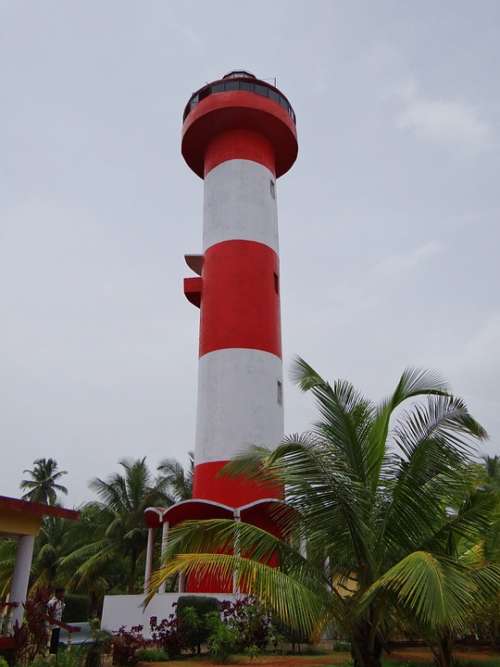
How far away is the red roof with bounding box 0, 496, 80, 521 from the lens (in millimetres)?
10289

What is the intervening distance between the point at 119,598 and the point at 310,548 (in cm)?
818

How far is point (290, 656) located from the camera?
12.4 metres

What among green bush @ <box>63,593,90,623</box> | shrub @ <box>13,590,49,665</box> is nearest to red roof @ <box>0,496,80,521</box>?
shrub @ <box>13,590,49,665</box>

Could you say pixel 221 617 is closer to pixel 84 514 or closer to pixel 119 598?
pixel 119 598

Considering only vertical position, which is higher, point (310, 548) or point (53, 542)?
point (53, 542)

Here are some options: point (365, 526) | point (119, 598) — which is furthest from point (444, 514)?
point (119, 598)

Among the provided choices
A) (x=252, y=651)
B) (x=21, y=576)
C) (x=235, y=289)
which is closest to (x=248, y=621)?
(x=252, y=651)

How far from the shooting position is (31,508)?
35.8 feet

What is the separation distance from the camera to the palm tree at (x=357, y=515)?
750 centimetres

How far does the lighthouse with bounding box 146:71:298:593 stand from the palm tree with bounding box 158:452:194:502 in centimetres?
854

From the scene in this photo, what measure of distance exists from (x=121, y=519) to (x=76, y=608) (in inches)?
321

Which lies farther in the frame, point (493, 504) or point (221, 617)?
point (221, 617)

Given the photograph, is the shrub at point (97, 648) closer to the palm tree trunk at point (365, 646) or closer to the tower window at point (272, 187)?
the palm tree trunk at point (365, 646)

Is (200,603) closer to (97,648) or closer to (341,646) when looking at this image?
(97,648)
